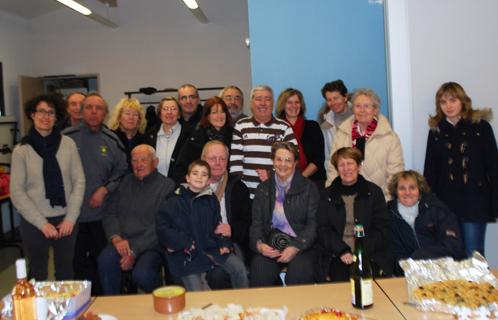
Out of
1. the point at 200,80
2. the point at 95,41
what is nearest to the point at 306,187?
the point at 200,80

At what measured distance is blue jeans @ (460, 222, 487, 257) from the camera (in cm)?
320

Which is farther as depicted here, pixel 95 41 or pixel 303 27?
pixel 95 41

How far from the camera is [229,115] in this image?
11.7 ft

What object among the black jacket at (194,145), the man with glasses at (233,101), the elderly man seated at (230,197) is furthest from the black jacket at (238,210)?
the man with glasses at (233,101)

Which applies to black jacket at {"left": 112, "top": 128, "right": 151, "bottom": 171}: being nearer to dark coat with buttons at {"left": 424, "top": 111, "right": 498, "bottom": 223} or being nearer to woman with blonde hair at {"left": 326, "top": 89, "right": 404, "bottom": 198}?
woman with blonde hair at {"left": 326, "top": 89, "right": 404, "bottom": 198}

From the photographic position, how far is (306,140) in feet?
11.4

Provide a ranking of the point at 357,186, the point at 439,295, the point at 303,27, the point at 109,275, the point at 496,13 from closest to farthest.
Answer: the point at 439,295 < the point at 357,186 < the point at 109,275 < the point at 496,13 < the point at 303,27

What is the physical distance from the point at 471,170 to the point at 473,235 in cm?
46

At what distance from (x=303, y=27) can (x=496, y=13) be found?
4.76ft

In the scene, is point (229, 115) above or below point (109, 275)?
above

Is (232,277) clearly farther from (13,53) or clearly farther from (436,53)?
(13,53)

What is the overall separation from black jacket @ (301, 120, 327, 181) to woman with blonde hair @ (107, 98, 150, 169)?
1.27 m

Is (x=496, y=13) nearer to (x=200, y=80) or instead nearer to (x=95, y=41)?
(x=200, y=80)

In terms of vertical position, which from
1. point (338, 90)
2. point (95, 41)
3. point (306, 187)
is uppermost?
point (95, 41)
